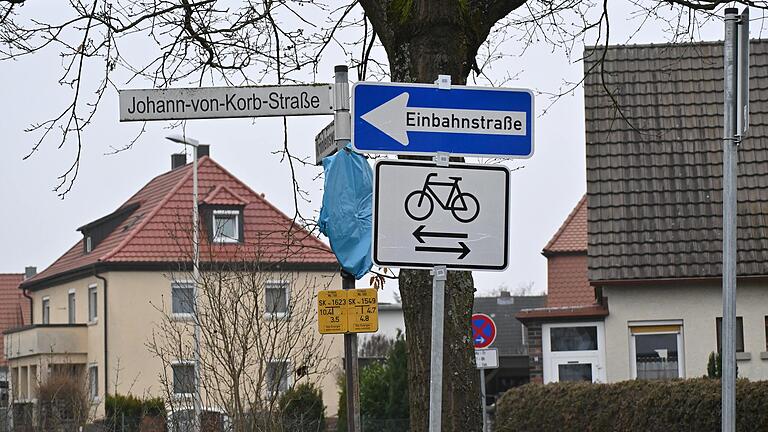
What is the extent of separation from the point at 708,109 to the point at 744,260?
342 cm

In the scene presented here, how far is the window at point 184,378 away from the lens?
1367cm

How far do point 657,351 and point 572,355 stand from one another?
1.71m

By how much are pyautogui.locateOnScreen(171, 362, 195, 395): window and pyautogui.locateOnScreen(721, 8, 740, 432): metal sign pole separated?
24.5 feet

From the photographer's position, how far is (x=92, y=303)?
46.8 metres

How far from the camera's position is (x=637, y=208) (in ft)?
76.1

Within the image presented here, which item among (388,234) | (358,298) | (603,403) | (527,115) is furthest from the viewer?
(603,403)

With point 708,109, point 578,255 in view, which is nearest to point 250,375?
point 708,109

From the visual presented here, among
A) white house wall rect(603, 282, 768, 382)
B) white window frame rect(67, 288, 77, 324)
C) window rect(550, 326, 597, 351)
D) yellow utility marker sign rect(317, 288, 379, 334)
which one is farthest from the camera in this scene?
white window frame rect(67, 288, 77, 324)

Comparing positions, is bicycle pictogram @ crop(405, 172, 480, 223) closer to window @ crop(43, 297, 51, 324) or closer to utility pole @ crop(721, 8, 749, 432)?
utility pole @ crop(721, 8, 749, 432)

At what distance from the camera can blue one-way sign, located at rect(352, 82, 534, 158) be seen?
5.38m

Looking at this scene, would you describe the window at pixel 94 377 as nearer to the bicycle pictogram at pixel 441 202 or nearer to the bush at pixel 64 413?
the bush at pixel 64 413

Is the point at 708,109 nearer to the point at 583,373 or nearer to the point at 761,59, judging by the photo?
the point at 761,59

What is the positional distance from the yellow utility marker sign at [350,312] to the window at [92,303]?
3711 centimetres

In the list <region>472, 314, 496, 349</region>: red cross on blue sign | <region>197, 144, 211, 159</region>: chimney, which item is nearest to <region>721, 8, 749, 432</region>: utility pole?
<region>472, 314, 496, 349</region>: red cross on blue sign
